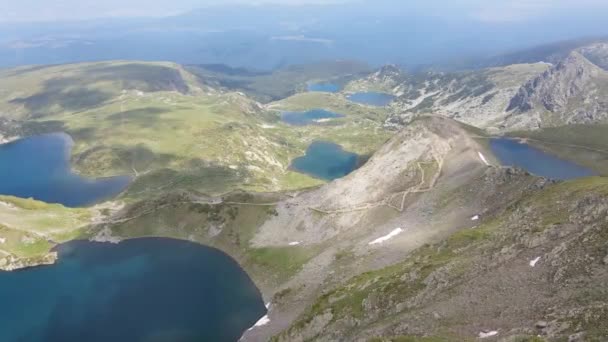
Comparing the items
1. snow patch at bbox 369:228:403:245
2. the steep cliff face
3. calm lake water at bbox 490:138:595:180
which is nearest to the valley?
the steep cliff face

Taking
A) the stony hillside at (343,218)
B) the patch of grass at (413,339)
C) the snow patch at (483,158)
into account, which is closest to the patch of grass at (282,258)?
the stony hillside at (343,218)

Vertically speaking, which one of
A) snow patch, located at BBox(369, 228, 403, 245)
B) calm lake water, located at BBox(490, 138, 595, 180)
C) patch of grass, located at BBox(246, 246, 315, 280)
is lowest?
patch of grass, located at BBox(246, 246, 315, 280)

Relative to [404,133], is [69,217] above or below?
below

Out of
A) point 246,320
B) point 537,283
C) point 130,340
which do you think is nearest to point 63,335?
point 130,340

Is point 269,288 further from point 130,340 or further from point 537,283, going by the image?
point 537,283

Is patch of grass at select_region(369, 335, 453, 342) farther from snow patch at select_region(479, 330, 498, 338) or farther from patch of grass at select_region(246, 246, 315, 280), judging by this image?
patch of grass at select_region(246, 246, 315, 280)

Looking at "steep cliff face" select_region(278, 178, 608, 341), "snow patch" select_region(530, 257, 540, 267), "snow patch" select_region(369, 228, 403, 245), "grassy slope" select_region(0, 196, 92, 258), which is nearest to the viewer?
"steep cliff face" select_region(278, 178, 608, 341)

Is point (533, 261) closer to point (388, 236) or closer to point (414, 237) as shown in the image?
point (414, 237)
